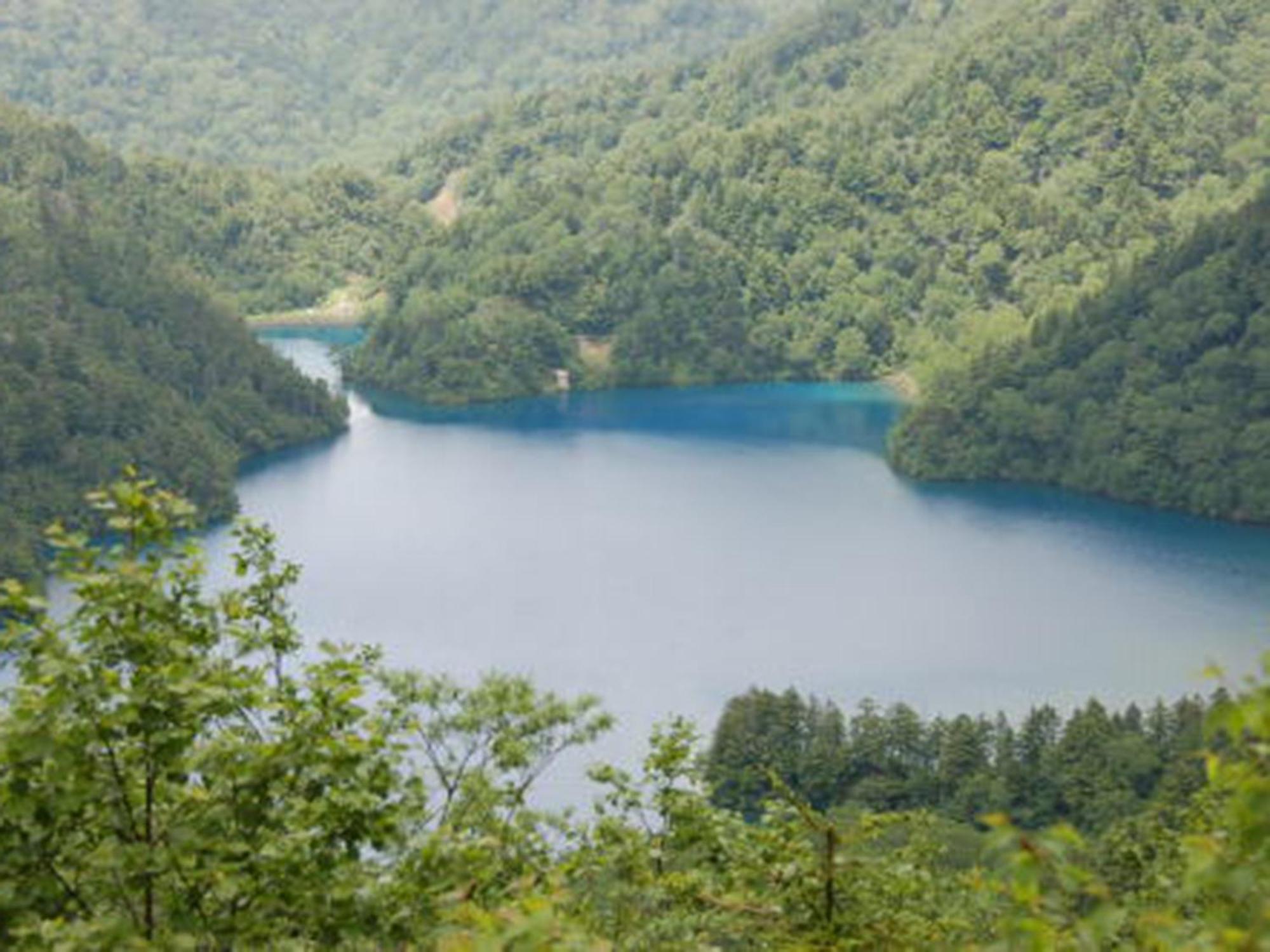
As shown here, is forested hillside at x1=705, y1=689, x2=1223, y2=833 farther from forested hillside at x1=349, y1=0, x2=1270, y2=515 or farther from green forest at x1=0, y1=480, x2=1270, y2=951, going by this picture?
forested hillside at x1=349, y1=0, x2=1270, y2=515

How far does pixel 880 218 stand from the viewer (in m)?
104

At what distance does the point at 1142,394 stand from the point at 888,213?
119 ft

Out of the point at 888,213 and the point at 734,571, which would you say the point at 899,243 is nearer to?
the point at 888,213

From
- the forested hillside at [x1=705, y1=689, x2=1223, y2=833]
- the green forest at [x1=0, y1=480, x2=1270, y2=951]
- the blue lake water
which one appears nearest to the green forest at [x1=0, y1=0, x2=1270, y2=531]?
the blue lake water

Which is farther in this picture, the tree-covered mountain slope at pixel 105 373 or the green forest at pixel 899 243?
the green forest at pixel 899 243

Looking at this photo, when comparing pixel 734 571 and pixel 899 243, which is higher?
pixel 899 243

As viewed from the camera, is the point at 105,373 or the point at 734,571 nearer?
the point at 734,571

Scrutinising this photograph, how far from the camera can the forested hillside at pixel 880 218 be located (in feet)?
310

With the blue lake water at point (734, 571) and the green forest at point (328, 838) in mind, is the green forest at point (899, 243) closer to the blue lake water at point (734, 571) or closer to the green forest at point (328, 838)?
the blue lake water at point (734, 571)

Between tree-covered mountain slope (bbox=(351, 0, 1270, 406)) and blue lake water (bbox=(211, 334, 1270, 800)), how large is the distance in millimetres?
17711

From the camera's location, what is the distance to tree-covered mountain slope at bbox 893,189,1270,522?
216 ft

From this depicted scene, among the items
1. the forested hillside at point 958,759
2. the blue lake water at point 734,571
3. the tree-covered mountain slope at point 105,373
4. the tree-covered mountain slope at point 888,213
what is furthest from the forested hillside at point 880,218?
the forested hillside at point 958,759

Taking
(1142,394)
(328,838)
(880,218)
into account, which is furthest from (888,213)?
(328,838)

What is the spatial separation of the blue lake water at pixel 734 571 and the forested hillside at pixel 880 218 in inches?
659
